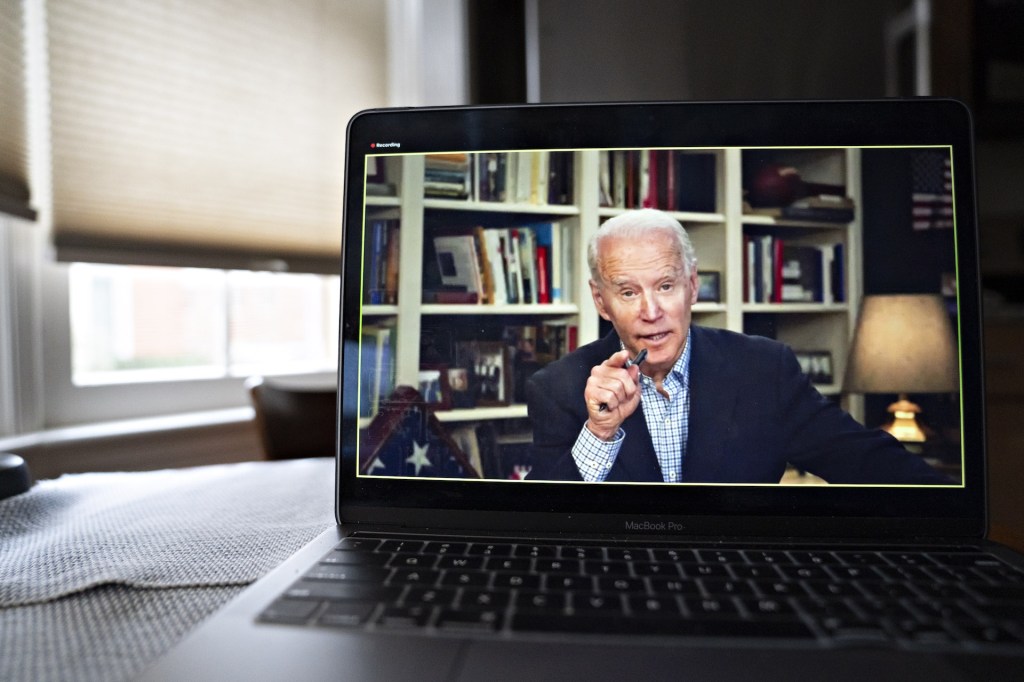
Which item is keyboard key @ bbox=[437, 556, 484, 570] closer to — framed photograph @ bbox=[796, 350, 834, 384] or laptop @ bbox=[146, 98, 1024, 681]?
laptop @ bbox=[146, 98, 1024, 681]

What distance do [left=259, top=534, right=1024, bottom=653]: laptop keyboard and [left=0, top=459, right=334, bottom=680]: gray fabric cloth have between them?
0.08 meters

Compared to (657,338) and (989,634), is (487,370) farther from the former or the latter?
(989,634)

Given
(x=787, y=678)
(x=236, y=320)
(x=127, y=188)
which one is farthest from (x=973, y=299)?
(x=236, y=320)

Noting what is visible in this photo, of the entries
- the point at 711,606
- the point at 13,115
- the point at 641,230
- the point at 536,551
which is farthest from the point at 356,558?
the point at 13,115

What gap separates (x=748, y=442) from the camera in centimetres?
56

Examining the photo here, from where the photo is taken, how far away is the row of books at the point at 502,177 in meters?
0.60

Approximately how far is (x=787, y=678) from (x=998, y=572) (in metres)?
0.23

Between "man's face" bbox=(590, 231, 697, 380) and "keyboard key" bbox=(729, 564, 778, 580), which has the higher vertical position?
"man's face" bbox=(590, 231, 697, 380)

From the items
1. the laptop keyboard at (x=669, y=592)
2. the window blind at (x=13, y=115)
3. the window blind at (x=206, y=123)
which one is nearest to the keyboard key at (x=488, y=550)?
the laptop keyboard at (x=669, y=592)

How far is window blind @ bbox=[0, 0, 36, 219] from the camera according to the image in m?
1.12

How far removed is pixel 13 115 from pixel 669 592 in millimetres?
1299

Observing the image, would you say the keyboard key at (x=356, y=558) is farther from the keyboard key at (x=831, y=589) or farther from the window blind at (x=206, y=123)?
the window blind at (x=206, y=123)

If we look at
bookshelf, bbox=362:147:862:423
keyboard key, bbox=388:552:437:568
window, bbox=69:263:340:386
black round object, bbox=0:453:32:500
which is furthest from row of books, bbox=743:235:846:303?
window, bbox=69:263:340:386

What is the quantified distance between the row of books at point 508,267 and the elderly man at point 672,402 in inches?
1.2
